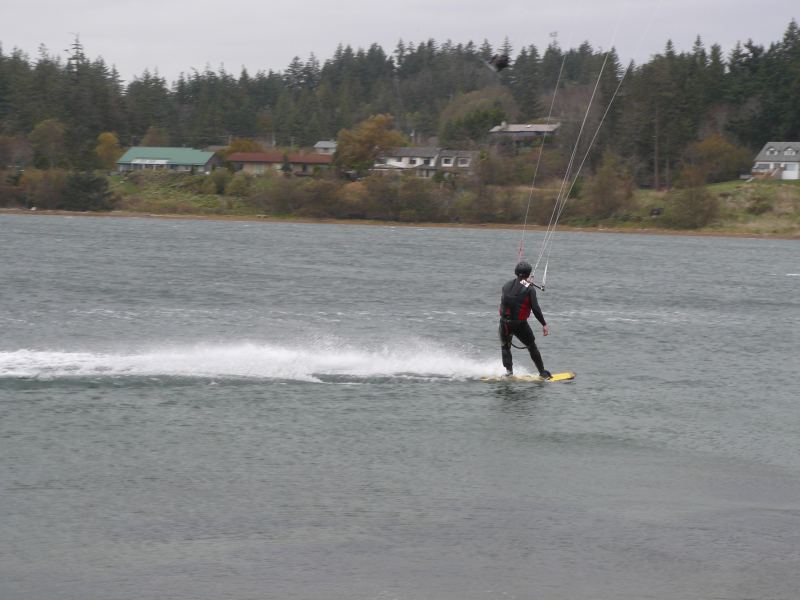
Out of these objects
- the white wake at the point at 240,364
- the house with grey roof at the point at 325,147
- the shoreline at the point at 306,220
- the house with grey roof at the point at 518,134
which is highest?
the house with grey roof at the point at 518,134

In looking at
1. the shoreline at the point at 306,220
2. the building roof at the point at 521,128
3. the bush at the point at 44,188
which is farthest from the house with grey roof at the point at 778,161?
the bush at the point at 44,188

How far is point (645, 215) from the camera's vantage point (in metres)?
92.9

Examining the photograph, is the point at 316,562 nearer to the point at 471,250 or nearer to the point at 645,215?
the point at 471,250

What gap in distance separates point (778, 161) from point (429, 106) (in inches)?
3693

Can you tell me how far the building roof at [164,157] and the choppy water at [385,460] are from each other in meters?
93.6

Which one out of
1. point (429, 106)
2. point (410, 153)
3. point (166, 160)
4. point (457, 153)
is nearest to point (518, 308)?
point (457, 153)

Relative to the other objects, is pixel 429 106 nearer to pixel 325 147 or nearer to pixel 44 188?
pixel 325 147

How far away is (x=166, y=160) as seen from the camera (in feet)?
396

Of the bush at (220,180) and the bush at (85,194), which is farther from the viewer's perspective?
Result: the bush at (220,180)

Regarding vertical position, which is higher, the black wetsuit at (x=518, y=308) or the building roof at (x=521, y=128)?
the building roof at (x=521, y=128)

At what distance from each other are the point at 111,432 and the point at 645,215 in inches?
3308

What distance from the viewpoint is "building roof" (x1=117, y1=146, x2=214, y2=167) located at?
120500 millimetres

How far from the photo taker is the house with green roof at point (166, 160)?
120 meters

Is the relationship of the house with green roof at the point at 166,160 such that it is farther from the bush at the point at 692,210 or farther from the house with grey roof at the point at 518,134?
→ the bush at the point at 692,210
